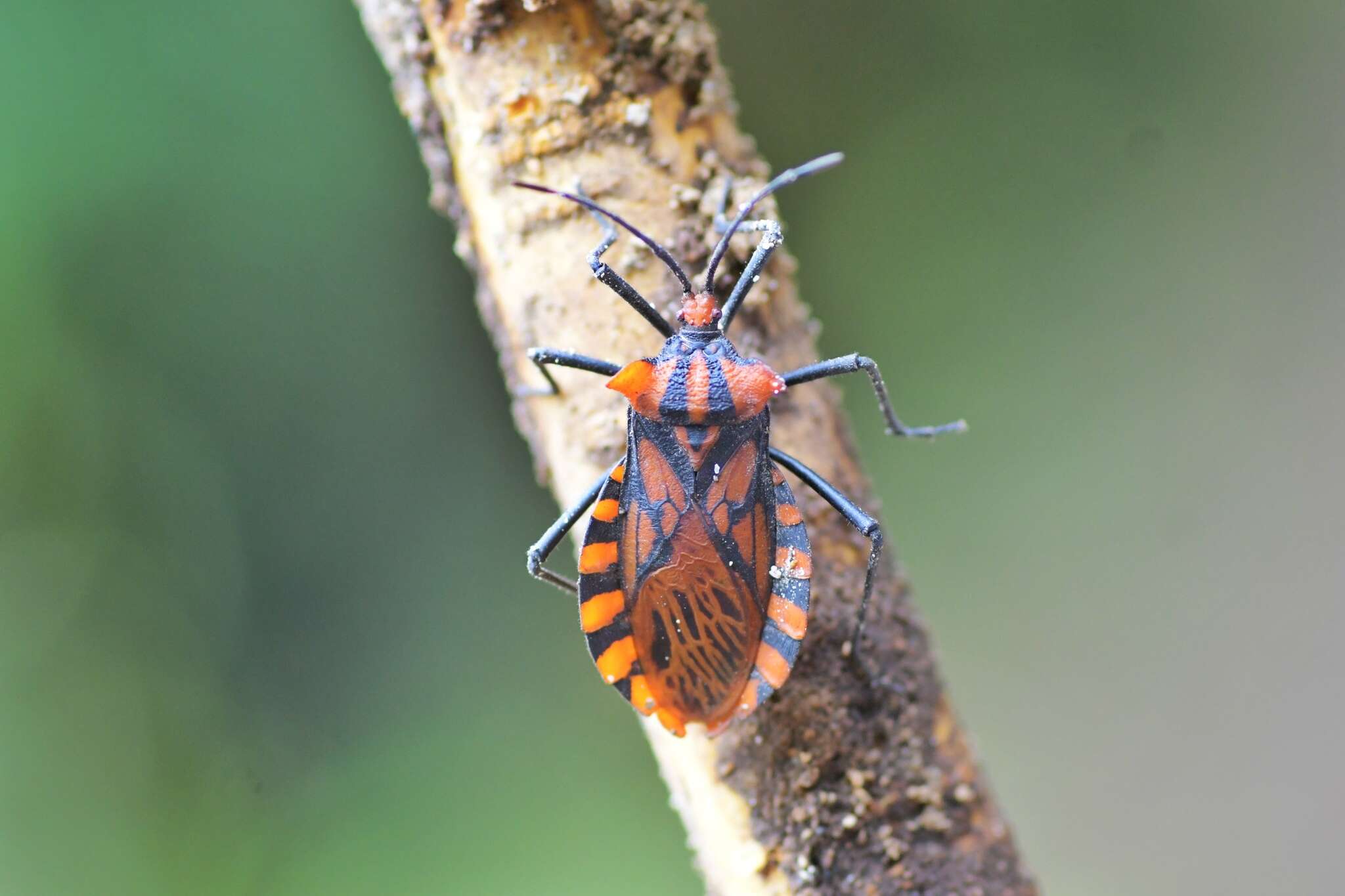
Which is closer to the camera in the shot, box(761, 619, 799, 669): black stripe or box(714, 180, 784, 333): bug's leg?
box(761, 619, 799, 669): black stripe

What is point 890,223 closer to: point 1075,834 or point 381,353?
point 381,353

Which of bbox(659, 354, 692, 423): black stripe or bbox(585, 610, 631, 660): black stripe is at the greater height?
bbox(659, 354, 692, 423): black stripe

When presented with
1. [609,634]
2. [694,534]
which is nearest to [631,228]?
[694,534]

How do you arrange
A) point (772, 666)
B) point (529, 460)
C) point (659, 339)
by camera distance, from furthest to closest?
point (529, 460) < point (659, 339) < point (772, 666)

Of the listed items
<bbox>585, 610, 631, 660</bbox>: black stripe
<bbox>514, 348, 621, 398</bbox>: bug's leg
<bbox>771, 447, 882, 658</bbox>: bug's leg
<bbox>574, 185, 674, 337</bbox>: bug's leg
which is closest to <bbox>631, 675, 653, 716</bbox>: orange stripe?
<bbox>585, 610, 631, 660</bbox>: black stripe

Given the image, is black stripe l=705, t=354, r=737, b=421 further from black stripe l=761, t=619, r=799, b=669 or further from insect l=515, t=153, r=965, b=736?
black stripe l=761, t=619, r=799, b=669

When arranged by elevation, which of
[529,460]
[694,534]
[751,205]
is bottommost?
[694,534]

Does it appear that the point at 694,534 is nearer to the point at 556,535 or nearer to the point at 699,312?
the point at 556,535
